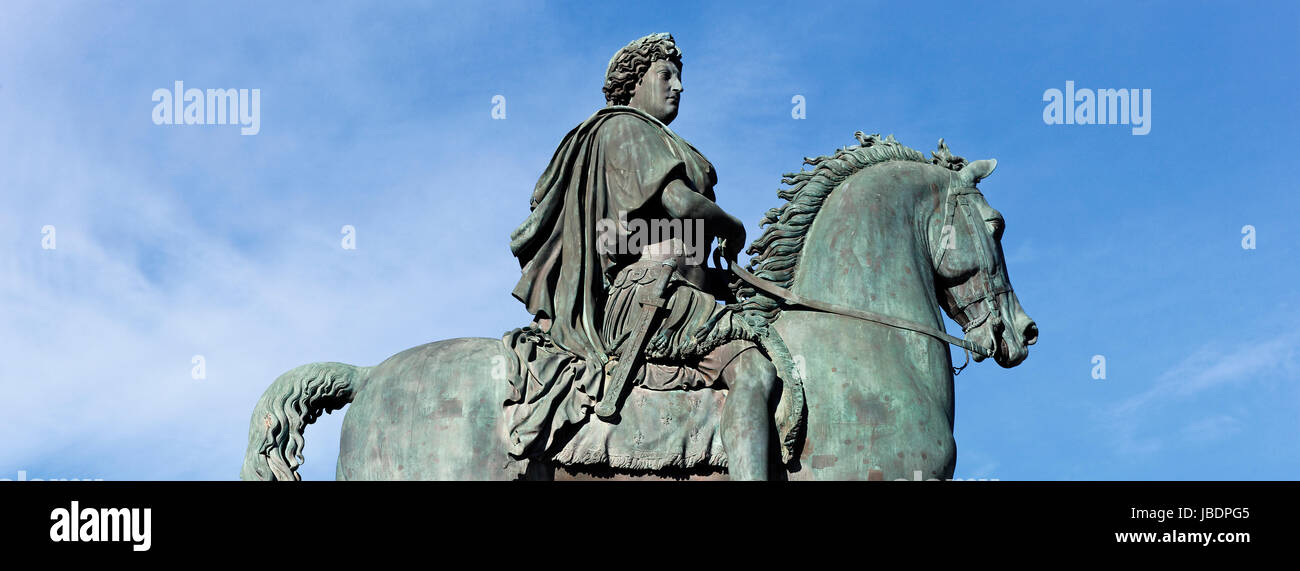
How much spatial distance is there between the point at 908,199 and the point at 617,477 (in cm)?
316

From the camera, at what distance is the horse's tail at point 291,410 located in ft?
41.3

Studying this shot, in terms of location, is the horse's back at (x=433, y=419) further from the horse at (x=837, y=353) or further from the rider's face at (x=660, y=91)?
the rider's face at (x=660, y=91)

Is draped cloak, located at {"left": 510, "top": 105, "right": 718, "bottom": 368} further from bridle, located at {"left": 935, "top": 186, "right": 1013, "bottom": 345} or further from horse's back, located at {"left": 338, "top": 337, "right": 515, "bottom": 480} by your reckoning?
bridle, located at {"left": 935, "top": 186, "right": 1013, "bottom": 345}

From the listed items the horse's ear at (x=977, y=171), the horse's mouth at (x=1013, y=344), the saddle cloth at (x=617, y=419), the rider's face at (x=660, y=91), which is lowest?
the saddle cloth at (x=617, y=419)

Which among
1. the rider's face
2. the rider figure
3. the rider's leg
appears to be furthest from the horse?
the rider's face

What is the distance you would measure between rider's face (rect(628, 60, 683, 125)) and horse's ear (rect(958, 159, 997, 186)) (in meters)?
2.31

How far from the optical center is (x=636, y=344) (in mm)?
12695

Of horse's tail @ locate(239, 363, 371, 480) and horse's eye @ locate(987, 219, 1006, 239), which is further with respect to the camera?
horse's eye @ locate(987, 219, 1006, 239)

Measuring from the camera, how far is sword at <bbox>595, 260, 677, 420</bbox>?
12.5m

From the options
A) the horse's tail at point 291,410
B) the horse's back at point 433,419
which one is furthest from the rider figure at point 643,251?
the horse's tail at point 291,410

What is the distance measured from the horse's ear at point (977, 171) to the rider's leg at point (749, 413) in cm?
241
